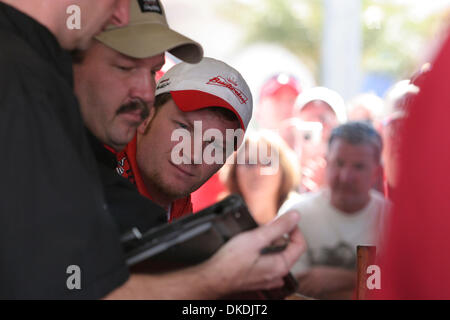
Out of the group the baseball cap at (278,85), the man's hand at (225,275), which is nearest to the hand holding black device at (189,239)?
the man's hand at (225,275)

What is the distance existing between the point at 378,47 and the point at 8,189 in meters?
17.8

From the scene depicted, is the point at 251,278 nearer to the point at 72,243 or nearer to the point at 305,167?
the point at 72,243

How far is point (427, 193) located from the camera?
637mm

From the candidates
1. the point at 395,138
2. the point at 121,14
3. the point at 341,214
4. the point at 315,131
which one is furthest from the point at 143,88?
the point at 315,131

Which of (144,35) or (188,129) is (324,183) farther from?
(144,35)

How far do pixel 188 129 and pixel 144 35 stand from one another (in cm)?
56

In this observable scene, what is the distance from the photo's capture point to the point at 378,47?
17.5 metres

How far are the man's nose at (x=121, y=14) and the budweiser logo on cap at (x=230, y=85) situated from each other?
0.60m

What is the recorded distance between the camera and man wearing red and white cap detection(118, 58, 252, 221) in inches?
63.9

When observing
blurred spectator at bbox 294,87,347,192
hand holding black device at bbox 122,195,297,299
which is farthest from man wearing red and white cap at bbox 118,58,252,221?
blurred spectator at bbox 294,87,347,192

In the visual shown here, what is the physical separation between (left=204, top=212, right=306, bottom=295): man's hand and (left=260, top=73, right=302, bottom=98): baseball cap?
2818 millimetres

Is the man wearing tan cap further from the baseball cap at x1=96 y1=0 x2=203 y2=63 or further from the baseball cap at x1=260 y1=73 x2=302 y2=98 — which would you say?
the baseball cap at x1=260 y1=73 x2=302 y2=98

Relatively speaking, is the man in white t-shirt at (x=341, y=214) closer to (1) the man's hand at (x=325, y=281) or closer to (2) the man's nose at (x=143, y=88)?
(1) the man's hand at (x=325, y=281)
